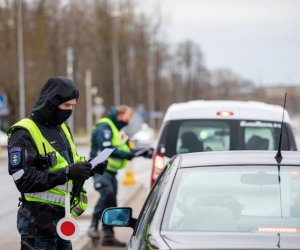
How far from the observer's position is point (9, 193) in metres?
19.8

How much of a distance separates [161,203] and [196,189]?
11.2 inches

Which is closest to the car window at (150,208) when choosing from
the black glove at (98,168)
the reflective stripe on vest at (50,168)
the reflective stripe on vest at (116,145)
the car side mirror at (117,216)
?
the car side mirror at (117,216)

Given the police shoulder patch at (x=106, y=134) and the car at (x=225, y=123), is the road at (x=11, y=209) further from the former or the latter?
the car at (x=225, y=123)

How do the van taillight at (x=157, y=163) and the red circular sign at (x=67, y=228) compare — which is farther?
the van taillight at (x=157, y=163)

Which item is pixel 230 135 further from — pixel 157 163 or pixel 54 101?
pixel 54 101

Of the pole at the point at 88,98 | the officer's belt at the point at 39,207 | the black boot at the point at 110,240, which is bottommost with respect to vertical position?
the pole at the point at 88,98

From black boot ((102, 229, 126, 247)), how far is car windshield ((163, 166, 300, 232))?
5678 mm

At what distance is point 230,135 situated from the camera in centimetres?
939

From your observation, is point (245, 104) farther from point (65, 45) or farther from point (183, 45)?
point (183, 45)

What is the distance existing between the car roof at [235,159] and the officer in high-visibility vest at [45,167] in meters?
0.85

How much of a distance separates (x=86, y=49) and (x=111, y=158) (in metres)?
64.1

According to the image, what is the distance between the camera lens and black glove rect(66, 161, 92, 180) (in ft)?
18.8

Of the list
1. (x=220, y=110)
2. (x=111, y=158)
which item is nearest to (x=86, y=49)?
(x=111, y=158)

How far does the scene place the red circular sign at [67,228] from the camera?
18.6ft
